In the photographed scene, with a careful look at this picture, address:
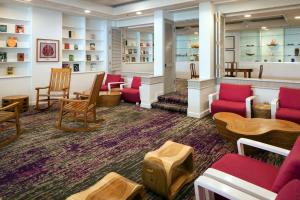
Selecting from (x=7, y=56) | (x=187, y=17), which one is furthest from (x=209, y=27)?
(x=7, y=56)

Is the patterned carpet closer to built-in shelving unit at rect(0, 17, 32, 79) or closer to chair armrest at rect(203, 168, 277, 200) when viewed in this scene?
chair armrest at rect(203, 168, 277, 200)

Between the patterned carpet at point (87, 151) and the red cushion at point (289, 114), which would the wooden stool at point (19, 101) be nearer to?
the patterned carpet at point (87, 151)

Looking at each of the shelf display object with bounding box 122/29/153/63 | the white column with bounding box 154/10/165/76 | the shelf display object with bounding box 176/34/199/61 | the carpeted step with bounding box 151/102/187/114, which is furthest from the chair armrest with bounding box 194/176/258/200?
the shelf display object with bounding box 176/34/199/61

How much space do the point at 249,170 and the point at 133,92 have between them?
15.8 feet

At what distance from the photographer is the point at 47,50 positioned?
6512 millimetres

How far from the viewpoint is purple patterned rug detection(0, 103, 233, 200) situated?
2.50 metres

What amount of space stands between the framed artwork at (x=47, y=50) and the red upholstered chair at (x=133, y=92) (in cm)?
211

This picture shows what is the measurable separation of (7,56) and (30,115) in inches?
73.1

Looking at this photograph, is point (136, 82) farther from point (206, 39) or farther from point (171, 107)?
point (206, 39)

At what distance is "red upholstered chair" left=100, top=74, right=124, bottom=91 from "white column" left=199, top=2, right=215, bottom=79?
108 inches

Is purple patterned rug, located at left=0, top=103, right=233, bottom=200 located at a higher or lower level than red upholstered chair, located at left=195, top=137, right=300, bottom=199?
lower

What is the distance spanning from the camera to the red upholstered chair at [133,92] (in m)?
6.50

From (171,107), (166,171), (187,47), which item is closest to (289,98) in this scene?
(171,107)

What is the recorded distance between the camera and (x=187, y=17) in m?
6.62
